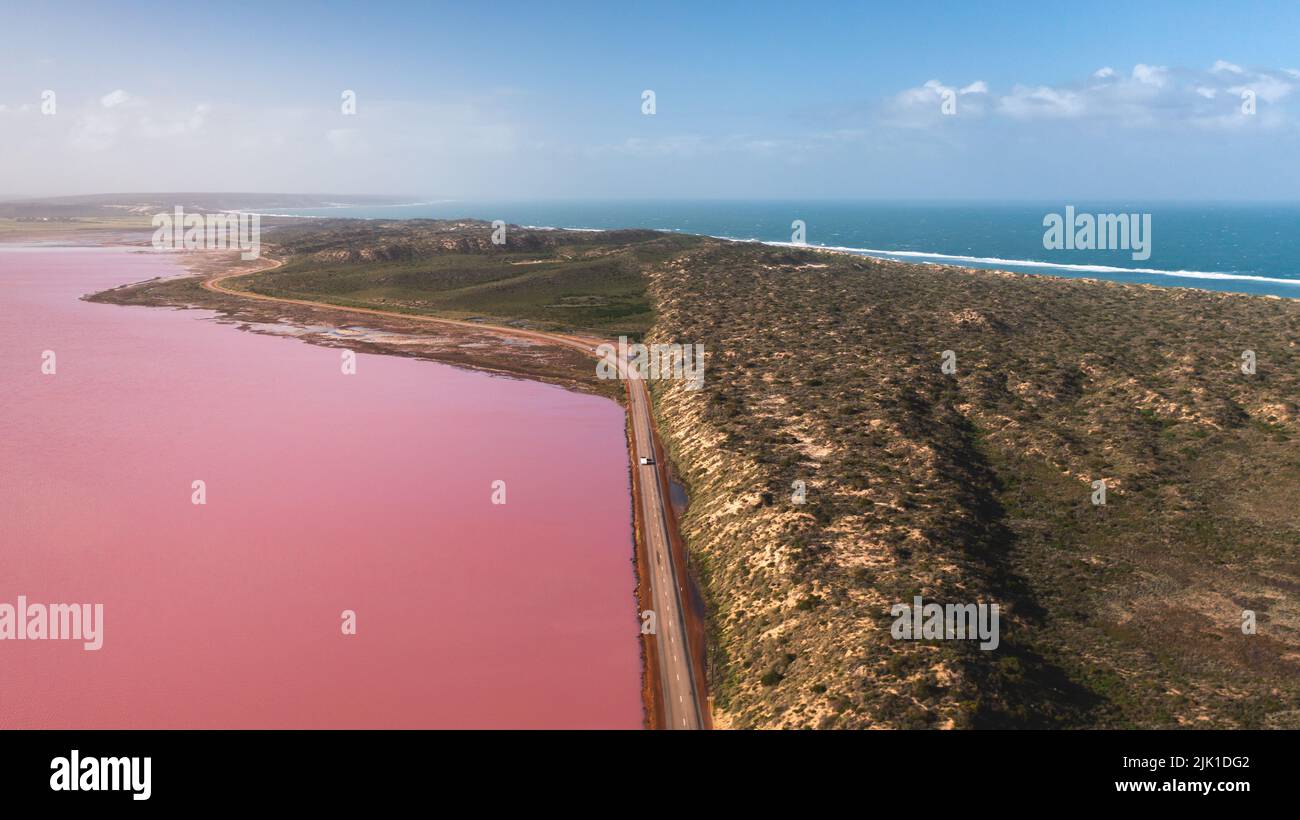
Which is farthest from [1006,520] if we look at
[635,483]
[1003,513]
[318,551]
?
[318,551]

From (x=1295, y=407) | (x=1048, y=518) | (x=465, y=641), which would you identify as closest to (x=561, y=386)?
(x=465, y=641)

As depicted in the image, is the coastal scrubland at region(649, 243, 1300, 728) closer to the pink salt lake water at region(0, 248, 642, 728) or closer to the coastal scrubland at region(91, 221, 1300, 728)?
the coastal scrubland at region(91, 221, 1300, 728)

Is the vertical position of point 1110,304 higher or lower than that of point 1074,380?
higher

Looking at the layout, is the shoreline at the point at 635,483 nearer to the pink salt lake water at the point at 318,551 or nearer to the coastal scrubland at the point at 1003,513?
the pink salt lake water at the point at 318,551

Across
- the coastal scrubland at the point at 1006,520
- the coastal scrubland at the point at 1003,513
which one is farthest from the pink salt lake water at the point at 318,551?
the coastal scrubland at the point at 1003,513

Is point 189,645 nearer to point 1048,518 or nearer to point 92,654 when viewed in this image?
point 92,654
